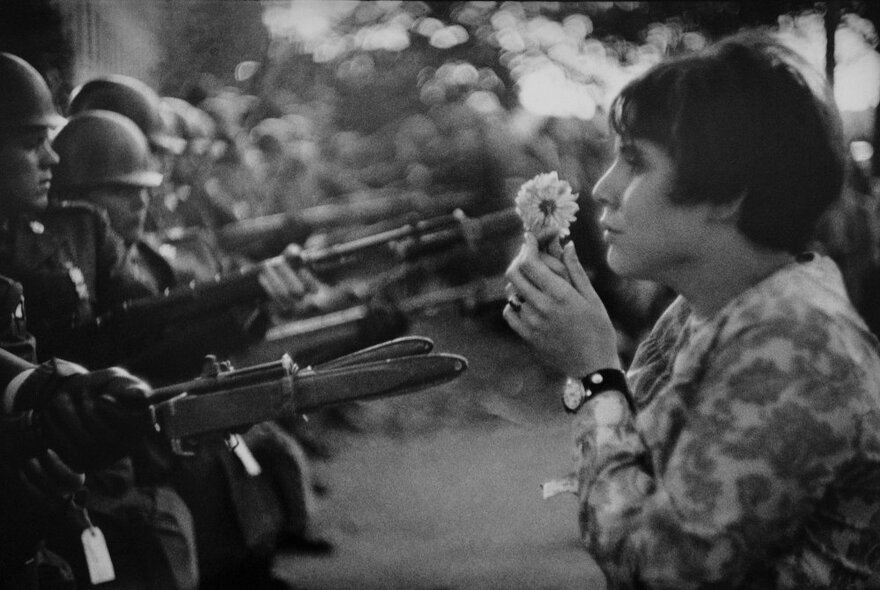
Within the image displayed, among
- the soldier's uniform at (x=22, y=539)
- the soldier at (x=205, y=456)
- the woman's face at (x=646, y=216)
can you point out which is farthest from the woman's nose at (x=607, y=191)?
the soldier's uniform at (x=22, y=539)

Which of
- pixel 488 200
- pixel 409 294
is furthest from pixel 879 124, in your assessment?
pixel 409 294

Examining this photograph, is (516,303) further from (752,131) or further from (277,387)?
(277,387)

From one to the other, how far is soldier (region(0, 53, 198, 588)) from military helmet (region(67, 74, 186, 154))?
0.07 m

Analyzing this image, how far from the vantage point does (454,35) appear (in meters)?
1.82

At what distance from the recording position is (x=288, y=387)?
1490 mm

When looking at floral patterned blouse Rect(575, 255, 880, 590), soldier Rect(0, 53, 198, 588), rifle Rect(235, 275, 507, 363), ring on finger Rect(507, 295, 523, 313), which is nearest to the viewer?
floral patterned blouse Rect(575, 255, 880, 590)

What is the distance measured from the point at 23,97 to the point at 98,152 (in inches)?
6.1

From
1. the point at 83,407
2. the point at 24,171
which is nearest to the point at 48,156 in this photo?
the point at 24,171

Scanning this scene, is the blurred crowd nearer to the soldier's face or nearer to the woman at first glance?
the soldier's face

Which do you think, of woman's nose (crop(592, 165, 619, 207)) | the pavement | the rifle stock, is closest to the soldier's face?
the rifle stock

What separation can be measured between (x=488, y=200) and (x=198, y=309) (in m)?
0.60

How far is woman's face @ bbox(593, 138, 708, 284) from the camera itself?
112 centimetres

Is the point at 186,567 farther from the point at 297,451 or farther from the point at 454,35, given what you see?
the point at 454,35

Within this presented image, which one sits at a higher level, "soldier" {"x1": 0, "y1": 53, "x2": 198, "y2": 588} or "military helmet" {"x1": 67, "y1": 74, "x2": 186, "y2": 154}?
"military helmet" {"x1": 67, "y1": 74, "x2": 186, "y2": 154}
